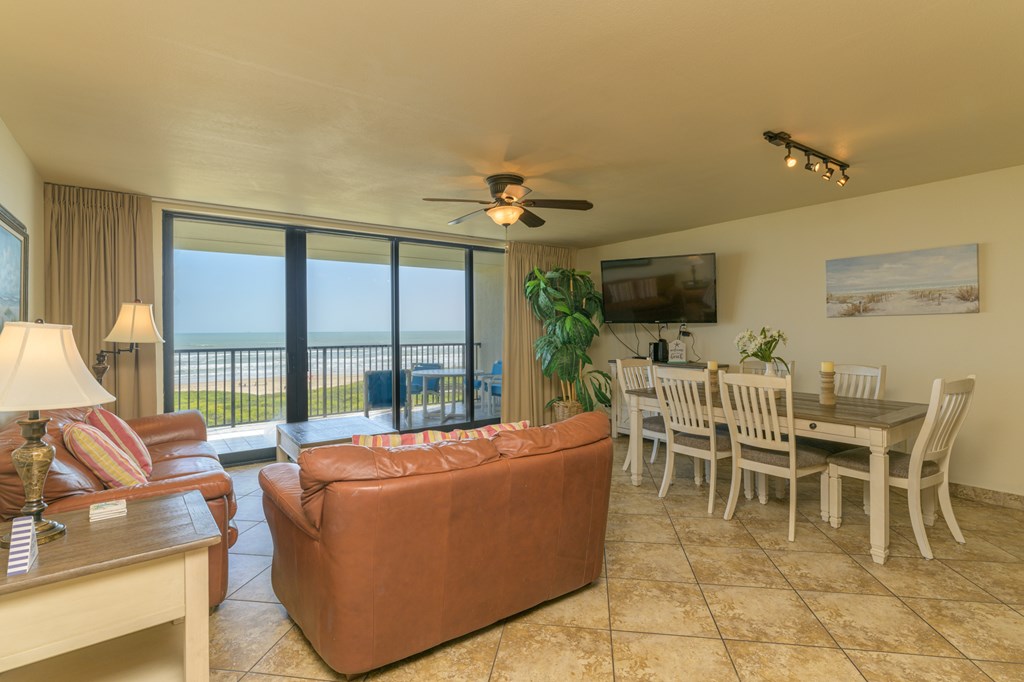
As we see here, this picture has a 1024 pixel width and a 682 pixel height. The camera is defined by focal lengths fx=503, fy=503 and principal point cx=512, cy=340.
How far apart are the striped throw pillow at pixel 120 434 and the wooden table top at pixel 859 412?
357 centimetres

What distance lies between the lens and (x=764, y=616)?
223 cm

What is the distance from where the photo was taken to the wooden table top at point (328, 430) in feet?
11.6

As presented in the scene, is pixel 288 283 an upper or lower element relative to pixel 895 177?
lower

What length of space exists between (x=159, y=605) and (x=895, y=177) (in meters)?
4.82

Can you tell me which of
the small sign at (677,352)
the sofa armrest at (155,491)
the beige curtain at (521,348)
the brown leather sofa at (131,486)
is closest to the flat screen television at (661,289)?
the small sign at (677,352)

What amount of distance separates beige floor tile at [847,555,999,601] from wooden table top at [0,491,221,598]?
9.88 ft

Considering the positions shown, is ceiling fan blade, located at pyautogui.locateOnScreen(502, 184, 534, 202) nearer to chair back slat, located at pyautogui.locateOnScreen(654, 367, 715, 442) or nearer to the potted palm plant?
chair back slat, located at pyautogui.locateOnScreen(654, 367, 715, 442)

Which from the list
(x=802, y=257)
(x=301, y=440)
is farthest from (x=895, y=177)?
(x=301, y=440)

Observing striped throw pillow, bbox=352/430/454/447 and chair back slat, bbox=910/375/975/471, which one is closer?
striped throw pillow, bbox=352/430/454/447

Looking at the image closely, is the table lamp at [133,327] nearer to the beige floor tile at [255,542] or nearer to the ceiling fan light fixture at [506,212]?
the beige floor tile at [255,542]

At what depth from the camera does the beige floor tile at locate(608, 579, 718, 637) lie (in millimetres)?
2143

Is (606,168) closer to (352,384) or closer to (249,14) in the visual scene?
(249,14)

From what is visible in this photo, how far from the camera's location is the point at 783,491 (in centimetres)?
384

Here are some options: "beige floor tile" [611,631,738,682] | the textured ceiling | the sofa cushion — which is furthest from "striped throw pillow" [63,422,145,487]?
"beige floor tile" [611,631,738,682]
